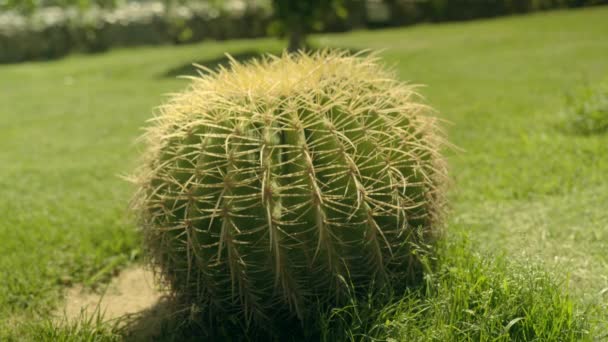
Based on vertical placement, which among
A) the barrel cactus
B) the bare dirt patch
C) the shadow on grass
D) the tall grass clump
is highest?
the barrel cactus

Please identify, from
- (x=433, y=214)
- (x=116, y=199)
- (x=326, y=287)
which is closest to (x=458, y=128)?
(x=116, y=199)

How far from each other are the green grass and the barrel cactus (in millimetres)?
219

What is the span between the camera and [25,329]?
9.80ft

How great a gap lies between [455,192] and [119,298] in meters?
2.09

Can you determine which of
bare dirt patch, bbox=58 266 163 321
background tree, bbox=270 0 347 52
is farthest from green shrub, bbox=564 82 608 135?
background tree, bbox=270 0 347 52

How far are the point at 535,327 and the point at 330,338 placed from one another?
2.34ft

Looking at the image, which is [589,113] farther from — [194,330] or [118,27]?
[118,27]

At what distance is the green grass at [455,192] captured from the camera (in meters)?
2.63

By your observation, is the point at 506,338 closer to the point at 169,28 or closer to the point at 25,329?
the point at 25,329

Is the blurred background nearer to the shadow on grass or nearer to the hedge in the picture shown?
the hedge

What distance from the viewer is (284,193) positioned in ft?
8.41

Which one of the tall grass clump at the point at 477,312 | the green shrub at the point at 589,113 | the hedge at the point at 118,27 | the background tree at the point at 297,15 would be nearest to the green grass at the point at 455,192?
the tall grass clump at the point at 477,312

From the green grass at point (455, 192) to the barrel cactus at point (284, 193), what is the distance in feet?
0.72

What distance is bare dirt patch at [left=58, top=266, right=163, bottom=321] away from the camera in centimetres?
335
